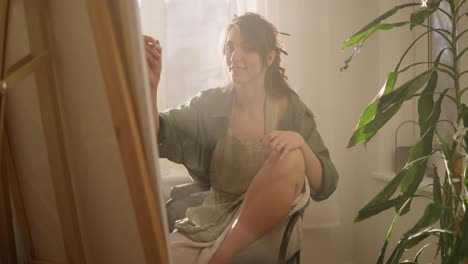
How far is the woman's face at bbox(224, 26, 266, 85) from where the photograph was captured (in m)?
1.42

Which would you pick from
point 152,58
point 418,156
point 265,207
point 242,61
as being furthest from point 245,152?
point 418,156

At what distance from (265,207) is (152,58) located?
23.6 inches

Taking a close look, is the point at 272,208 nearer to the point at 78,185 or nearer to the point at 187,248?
the point at 187,248

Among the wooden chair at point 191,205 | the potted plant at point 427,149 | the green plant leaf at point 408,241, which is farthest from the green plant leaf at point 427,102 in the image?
the wooden chair at point 191,205

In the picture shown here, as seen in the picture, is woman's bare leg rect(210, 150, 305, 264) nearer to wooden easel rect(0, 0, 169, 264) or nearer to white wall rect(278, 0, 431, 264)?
white wall rect(278, 0, 431, 264)

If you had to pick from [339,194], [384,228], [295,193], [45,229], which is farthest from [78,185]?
[384,228]

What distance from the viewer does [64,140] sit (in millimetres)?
1077

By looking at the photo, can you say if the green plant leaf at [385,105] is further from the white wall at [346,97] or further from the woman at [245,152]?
the white wall at [346,97]

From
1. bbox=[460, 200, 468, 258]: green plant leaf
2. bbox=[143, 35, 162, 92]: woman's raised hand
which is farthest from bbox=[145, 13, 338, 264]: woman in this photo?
bbox=[460, 200, 468, 258]: green plant leaf

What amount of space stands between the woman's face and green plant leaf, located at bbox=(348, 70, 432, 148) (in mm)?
408

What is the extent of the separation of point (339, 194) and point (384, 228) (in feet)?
0.86

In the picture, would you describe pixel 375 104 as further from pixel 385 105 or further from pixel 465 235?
pixel 465 235

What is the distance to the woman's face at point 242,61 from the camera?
1.42m

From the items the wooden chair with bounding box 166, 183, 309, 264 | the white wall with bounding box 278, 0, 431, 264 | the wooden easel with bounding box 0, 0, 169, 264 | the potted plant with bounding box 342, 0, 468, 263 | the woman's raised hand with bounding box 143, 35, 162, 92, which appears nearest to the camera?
the wooden easel with bounding box 0, 0, 169, 264
